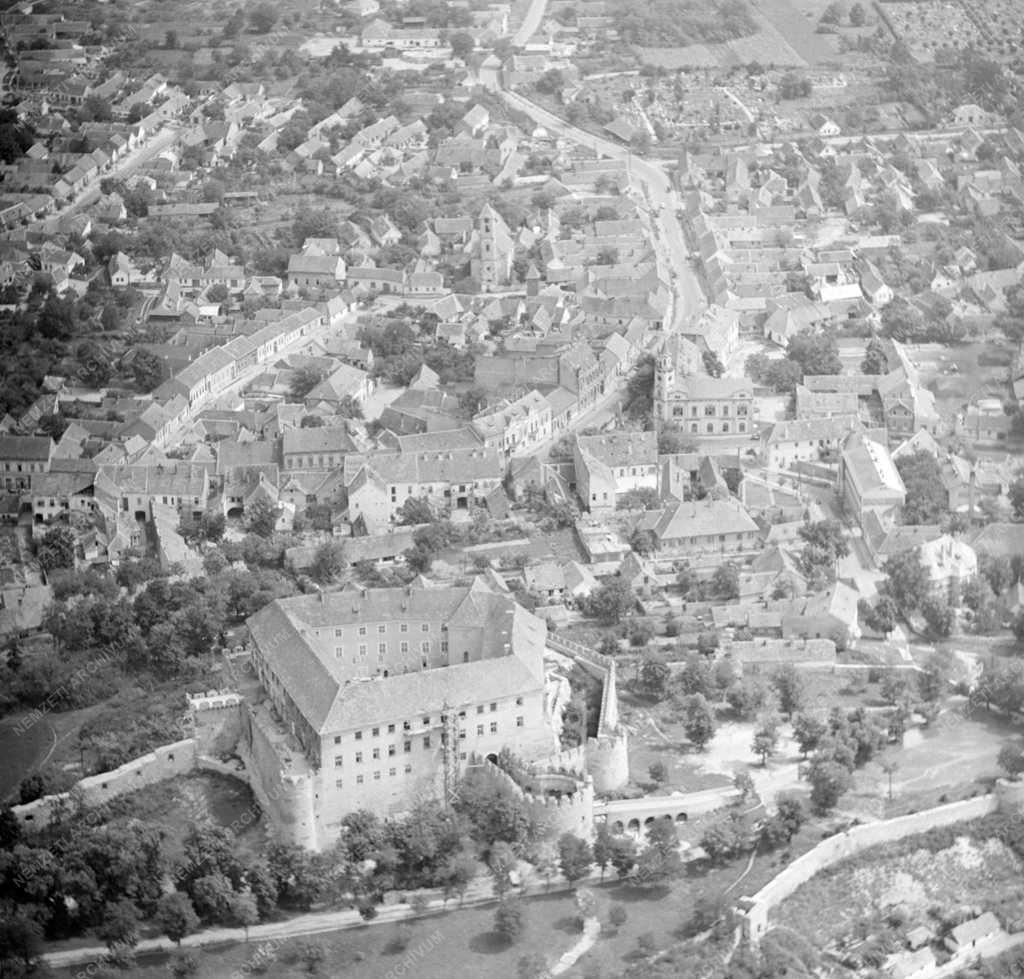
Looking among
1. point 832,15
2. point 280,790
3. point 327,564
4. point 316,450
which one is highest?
point 280,790

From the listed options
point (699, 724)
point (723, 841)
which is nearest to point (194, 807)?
point (699, 724)

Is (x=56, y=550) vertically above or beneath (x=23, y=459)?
above

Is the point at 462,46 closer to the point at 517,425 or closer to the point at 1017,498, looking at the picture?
the point at 517,425

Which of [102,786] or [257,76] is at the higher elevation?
[102,786]

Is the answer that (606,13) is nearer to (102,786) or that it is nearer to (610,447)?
(610,447)

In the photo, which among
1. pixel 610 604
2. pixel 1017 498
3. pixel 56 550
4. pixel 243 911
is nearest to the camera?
pixel 243 911

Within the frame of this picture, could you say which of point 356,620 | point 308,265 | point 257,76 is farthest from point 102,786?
point 257,76

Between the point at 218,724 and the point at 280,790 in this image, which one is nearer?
the point at 280,790
